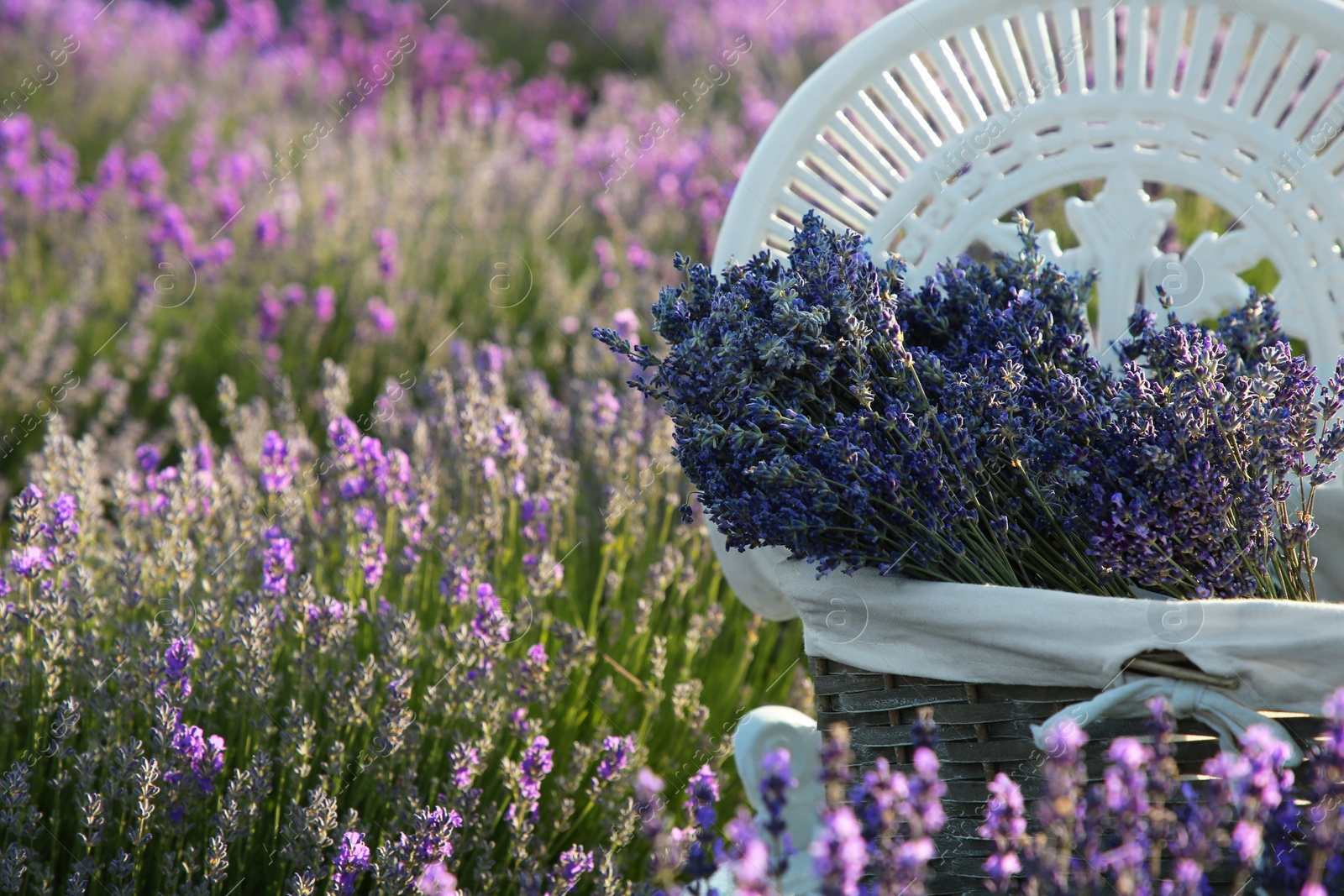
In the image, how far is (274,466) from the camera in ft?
7.07

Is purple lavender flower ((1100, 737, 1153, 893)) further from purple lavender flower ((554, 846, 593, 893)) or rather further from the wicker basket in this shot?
purple lavender flower ((554, 846, 593, 893))

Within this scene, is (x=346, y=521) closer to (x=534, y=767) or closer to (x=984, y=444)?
(x=534, y=767)

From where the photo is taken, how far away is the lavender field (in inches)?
60.3

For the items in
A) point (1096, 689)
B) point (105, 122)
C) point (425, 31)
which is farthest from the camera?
point (425, 31)

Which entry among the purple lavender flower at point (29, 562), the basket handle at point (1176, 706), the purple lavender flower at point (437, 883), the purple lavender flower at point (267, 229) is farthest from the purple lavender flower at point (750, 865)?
the purple lavender flower at point (267, 229)

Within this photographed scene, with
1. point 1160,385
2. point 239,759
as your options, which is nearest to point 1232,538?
point 1160,385

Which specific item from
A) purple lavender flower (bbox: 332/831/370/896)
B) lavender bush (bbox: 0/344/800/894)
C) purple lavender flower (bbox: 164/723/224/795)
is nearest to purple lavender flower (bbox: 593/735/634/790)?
lavender bush (bbox: 0/344/800/894)

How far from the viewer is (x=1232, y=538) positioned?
116 cm

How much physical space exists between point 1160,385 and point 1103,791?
504 millimetres

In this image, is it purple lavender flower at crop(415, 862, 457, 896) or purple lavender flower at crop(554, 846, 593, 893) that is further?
purple lavender flower at crop(554, 846, 593, 893)

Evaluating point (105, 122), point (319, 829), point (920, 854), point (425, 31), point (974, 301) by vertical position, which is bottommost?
point (920, 854)

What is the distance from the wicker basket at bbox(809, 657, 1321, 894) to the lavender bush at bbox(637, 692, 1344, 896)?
0.12 metres

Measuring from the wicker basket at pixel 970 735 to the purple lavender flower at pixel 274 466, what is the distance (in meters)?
1.28

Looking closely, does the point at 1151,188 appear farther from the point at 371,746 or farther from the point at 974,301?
the point at 371,746
